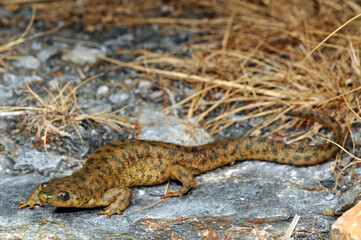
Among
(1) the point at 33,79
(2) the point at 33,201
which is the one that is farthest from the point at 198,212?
(1) the point at 33,79

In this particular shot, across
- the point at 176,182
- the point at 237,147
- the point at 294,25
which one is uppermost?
the point at 294,25

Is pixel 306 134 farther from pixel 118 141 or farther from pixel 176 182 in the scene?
pixel 118 141

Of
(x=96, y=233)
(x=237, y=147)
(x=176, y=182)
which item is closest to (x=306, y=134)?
(x=237, y=147)

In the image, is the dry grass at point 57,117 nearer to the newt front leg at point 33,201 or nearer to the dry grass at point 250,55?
the newt front leg at point 33,201

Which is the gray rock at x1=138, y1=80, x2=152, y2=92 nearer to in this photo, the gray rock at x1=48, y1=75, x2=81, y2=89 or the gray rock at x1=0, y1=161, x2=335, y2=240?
the gray rock at x1=48, y1=75, x2=81, y2=89

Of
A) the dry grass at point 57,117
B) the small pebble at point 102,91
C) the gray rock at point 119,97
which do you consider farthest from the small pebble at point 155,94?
the dry grass at point 57,117

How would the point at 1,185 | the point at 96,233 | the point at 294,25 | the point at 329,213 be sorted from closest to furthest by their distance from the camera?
the point at 96,233 < the point at 329,213 < the point at 1,185 < the point at 294,25
